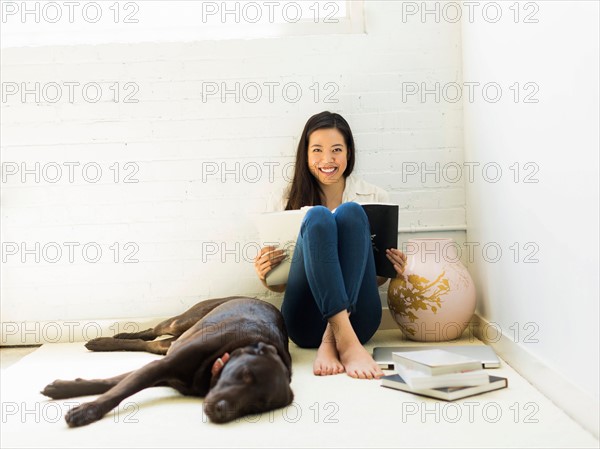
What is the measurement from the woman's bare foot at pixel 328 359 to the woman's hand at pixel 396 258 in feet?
1.31

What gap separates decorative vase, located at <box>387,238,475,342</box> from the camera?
2846 mm

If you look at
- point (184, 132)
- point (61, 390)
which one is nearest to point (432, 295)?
point (184, 132)

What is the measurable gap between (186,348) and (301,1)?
6.43ft

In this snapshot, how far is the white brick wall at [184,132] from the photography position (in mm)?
3209

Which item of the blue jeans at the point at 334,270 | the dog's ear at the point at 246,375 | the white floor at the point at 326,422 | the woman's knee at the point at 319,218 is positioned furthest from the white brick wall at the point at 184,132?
the dog's ear at the point at 246,375

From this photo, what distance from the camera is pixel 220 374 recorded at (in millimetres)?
1838

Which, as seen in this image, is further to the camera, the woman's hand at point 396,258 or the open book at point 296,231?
the woman's hand at point 396,258

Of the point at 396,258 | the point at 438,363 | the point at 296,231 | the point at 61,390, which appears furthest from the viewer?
the point at 396,258

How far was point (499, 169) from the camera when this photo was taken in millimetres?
2633

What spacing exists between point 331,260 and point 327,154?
720 millimetres

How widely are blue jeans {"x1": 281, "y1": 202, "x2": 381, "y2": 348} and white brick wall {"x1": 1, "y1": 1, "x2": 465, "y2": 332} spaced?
0.73 m

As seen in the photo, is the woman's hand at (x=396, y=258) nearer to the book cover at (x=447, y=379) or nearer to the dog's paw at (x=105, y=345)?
the book cover at (x=447, y=379)

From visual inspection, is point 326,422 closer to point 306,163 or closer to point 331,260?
point 331,260

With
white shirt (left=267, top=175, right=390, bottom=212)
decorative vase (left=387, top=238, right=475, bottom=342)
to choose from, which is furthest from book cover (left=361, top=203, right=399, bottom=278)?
white shirt (left=267, top=175, right=390, bottom=212)
